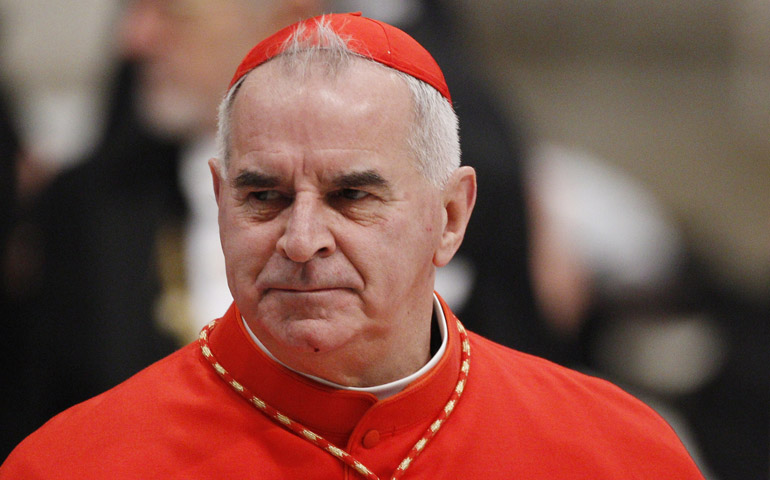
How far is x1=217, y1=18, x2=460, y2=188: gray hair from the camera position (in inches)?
90.0

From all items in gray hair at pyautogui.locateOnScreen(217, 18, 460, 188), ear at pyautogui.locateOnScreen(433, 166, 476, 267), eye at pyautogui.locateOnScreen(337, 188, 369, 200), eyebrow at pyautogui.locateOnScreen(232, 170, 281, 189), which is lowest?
ear at pyautogui.locateOnScreen(433, 166, 476, 267)

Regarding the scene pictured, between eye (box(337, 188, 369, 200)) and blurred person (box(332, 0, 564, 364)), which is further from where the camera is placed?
blurred person (box(332, 0, 564, 364))

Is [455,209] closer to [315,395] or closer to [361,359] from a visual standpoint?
[361,359]

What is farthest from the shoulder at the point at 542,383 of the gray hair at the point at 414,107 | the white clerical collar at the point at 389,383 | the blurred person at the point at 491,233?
the blurred person at the point at 491,233

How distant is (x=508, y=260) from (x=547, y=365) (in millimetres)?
1431

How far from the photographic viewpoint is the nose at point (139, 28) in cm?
463

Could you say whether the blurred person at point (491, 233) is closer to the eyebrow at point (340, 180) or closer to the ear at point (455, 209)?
the ear at point (455, 209)

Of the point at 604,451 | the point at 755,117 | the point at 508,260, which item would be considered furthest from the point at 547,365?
the point at 755,117

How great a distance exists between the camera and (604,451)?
258cm

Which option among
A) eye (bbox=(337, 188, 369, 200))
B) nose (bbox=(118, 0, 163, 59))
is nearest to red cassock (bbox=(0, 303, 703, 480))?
eye (bbox=(337, 188, 369, 200))

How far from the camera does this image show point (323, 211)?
2205 mm

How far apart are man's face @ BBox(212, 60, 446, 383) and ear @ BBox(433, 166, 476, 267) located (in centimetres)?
15

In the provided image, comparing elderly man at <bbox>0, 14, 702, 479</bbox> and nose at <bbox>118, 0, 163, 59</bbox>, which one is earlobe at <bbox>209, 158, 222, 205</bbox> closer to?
elderly man at <bbox>0, 14, 702, 479</bbox>

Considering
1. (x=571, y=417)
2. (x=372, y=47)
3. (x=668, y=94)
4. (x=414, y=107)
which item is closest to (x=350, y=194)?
(x=414, y=107)
